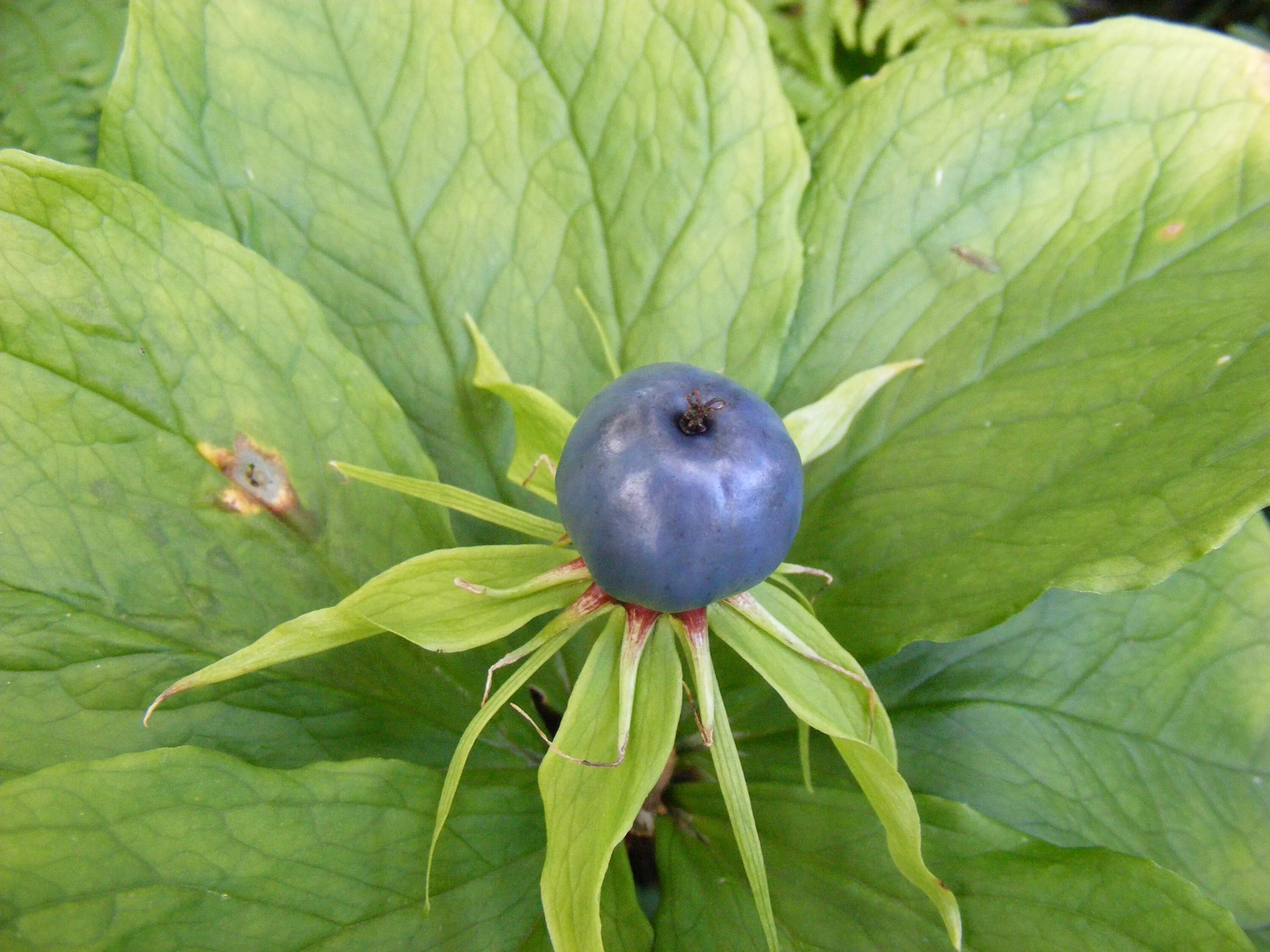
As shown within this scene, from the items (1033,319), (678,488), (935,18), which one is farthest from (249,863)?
(935,18)

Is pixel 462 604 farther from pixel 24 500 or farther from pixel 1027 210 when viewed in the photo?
pixel 1027 210

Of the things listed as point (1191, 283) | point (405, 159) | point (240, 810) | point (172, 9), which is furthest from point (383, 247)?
point (1191, 283)

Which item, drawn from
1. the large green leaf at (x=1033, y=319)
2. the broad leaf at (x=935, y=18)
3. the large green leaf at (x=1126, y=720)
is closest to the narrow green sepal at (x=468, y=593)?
the large green leaf at (x=1033, y=319)

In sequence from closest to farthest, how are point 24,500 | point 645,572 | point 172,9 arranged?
point 645,572
point 24,500
point 172,9

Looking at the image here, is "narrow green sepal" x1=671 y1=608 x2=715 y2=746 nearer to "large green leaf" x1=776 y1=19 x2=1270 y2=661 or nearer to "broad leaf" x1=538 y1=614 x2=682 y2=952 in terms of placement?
"broad leaf" x1=538 y1=614 x2=682 y2=952

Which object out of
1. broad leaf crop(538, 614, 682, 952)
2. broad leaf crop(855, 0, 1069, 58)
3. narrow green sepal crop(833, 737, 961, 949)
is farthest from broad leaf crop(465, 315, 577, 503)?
broad leaf crop(855, 0, 1069, 58)

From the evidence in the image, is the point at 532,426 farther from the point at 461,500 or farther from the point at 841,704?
the point at 841,704
